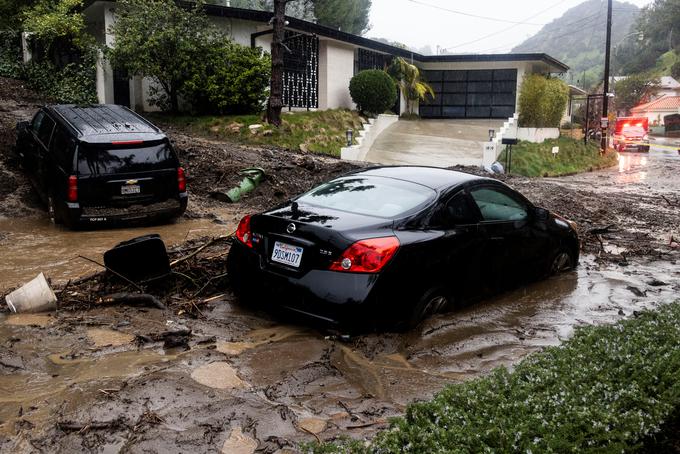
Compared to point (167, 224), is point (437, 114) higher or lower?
higher

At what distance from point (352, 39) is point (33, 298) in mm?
21398

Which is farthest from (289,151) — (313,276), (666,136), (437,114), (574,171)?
(666,136)

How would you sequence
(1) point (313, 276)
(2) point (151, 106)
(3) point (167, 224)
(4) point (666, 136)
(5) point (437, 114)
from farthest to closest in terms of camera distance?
(4) point (666, 136), (5) point (437, 114), (2) point (151, 106), (3) point (167, 224), (1) point (313, 276)

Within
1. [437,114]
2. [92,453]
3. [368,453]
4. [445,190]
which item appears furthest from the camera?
[437,114]

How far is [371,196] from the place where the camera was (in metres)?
5.94

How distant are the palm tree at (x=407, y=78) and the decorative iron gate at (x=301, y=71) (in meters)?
6.25

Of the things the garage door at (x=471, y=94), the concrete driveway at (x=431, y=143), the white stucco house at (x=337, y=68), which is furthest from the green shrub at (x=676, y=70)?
the concrete driveway at (x=431, y=143)

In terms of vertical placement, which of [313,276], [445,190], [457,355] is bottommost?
[457,355]

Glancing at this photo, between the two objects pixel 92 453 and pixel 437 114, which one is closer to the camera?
pixel 92 453

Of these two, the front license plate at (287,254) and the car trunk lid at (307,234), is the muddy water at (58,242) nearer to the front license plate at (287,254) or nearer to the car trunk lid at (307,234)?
the car trunk lid at (307,234)

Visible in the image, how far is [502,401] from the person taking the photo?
341 cm

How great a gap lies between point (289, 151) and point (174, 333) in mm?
11739

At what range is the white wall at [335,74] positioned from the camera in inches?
959

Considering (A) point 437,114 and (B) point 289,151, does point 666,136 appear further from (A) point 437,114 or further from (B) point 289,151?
(B) point 289,151
